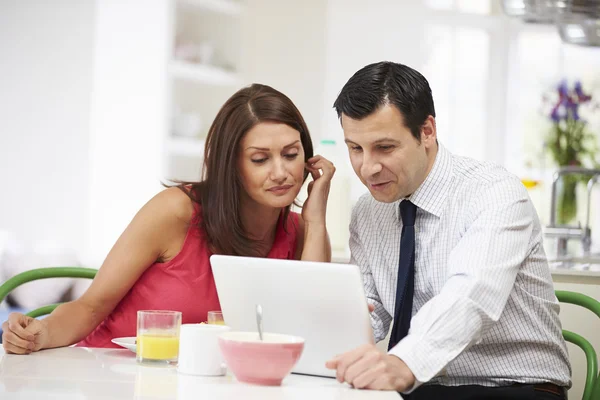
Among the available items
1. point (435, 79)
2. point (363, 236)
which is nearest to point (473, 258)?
point (363, 236)

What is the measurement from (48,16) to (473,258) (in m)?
3.92

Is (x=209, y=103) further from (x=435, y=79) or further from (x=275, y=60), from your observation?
(x=435, y=79)

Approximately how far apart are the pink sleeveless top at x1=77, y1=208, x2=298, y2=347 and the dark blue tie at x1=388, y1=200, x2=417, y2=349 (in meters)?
0.43

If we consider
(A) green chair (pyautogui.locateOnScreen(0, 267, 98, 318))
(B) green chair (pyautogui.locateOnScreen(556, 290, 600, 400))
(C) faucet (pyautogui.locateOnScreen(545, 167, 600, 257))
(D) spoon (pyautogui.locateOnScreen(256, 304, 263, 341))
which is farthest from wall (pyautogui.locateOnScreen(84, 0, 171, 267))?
(D) spoon (pyautogui.locateOnScreen(256, 304, 263, 341))

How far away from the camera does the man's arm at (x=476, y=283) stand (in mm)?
1377

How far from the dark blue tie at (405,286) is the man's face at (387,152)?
9cm

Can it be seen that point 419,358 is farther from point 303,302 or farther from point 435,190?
point 435,190

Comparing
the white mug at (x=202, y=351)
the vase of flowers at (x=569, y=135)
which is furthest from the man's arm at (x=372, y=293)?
the vase of flowers at (x=569, y=135)

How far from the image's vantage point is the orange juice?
1.47 meters

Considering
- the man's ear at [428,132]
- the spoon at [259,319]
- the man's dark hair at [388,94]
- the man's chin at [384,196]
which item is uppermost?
the man's dark hair at [388,94]

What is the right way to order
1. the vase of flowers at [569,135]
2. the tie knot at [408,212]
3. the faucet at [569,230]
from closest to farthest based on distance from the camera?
the tie knot at [408,212] < the faucet at [569,230] < the vase of flowers at [569,135]

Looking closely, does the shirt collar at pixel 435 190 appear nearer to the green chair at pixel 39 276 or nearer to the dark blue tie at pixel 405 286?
the dark blue tie at pixel 405 286

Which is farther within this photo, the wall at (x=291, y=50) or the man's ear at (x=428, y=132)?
the wall at (x=291, y=50)

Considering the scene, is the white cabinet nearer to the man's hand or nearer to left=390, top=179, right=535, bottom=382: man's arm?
left=390, top=179, right=535, bottom=382: man's arm
